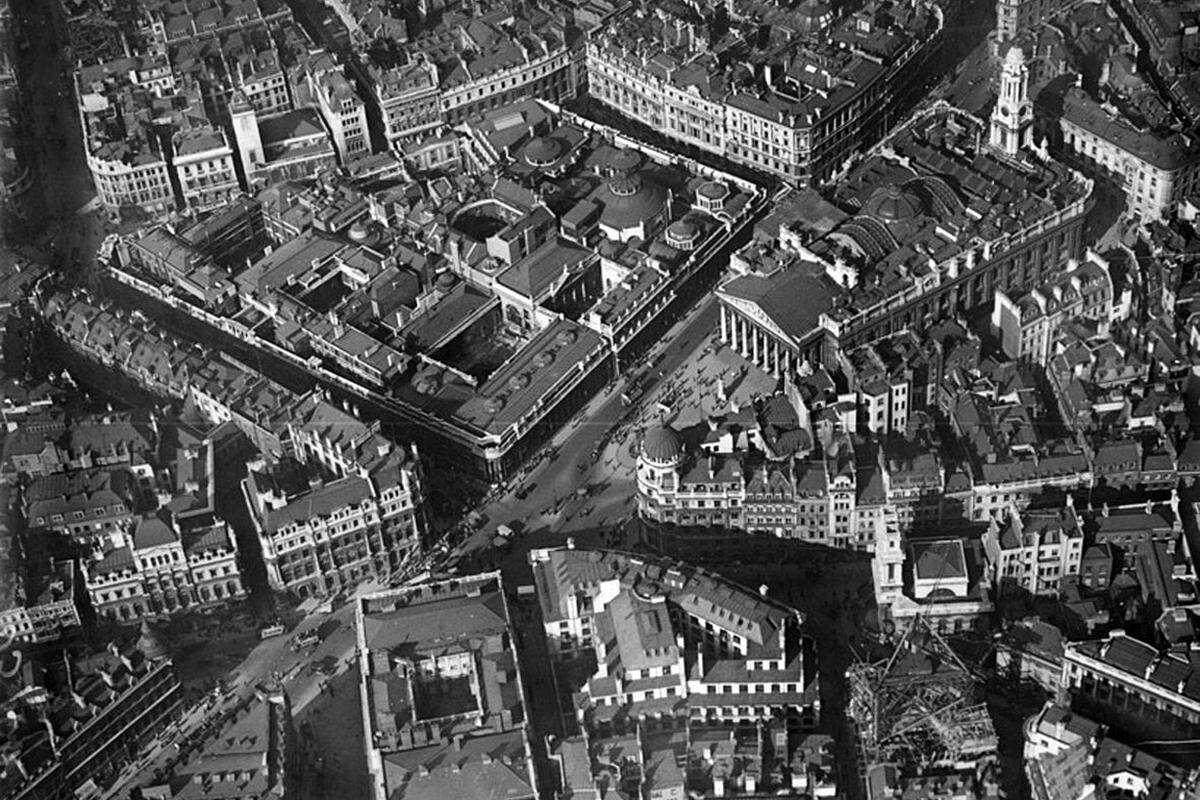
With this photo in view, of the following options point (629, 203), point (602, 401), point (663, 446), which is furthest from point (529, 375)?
point (629, 203)

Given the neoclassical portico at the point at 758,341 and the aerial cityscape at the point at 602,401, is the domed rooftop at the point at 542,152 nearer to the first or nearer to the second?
the aerial cityscape at the point at 602,401

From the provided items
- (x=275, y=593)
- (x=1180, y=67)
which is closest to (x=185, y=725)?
(x=275, y=593)

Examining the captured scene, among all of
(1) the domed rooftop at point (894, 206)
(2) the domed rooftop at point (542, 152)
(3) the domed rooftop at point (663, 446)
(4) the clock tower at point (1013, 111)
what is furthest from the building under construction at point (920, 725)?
(2) the domed rooftop at point (542, 152)

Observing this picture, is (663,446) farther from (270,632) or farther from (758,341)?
(270,632)

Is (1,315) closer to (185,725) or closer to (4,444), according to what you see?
(4,444)

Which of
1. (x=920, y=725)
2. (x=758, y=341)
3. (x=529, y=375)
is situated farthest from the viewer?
(x=758, y=341)

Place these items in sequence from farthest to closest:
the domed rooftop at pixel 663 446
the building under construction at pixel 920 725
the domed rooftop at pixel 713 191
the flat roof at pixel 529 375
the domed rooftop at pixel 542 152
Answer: the domed rooftop at pixel 542 152 → the domed rooftop at pixel 713 191 → the flat roof at pixel 529 375 → the domed rooftop at pixel 663 446 → the building under construction at pixel 920 725
